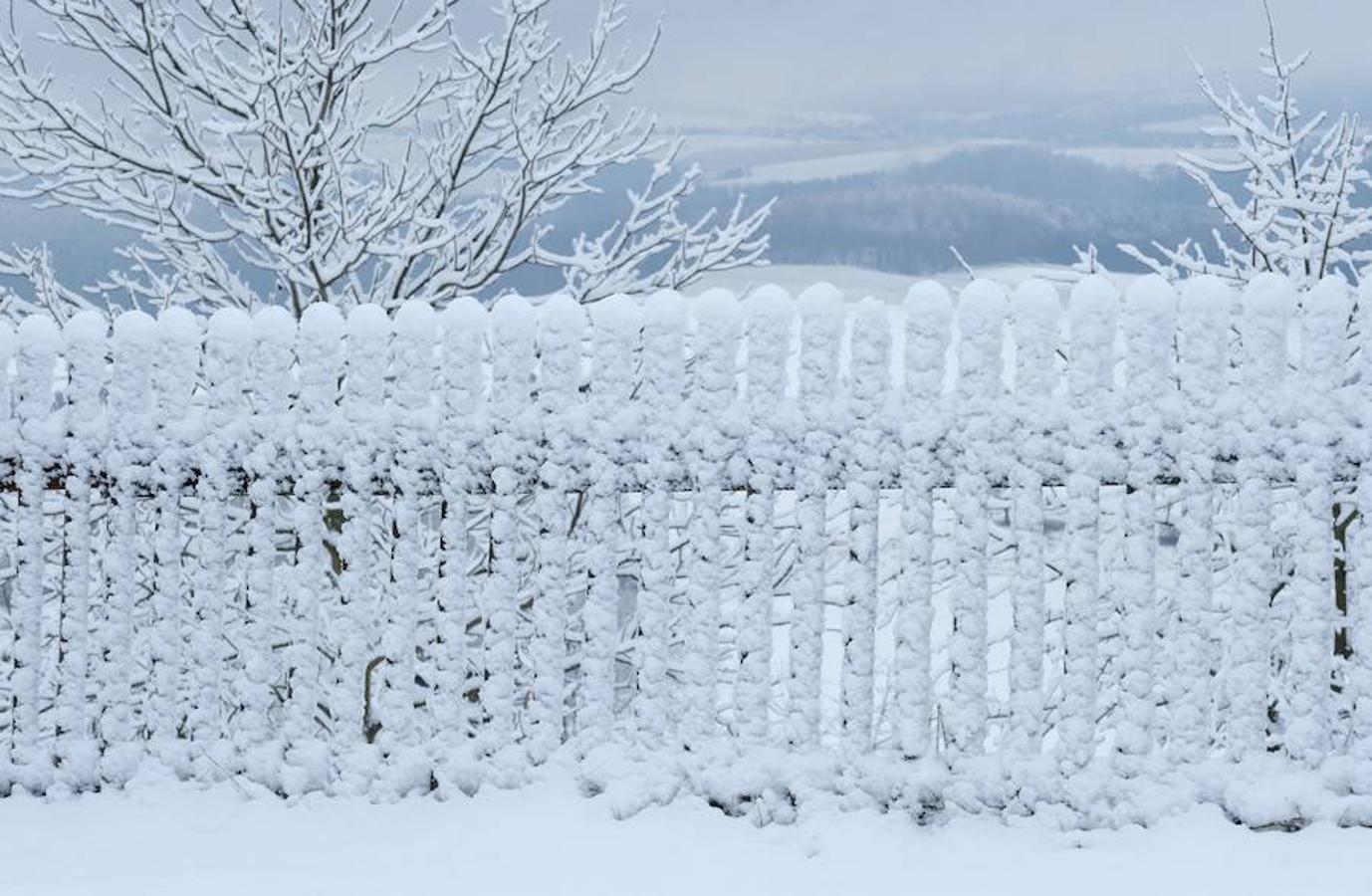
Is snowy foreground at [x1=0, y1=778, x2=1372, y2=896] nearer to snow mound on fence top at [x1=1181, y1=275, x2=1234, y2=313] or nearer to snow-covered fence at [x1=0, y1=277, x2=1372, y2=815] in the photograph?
snow-covered fence at [x1=0, y1=277, x2=1372, y2=815]

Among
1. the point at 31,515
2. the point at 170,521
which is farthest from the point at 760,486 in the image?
the point at 31,515

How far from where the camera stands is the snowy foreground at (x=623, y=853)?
4.54 metres

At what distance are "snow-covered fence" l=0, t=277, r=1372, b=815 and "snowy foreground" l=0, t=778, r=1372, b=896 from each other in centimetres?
17

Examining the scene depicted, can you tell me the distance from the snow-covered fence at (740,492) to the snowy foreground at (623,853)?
166 millimetres

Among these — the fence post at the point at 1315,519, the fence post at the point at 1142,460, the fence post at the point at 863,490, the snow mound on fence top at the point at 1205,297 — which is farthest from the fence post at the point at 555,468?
the fence post at the point at 1315,519

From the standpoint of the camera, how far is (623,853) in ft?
15.4

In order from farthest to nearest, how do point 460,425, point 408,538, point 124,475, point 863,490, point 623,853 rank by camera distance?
point 124,475 → point 408,538 → point 460,425 → point 863,490 → point 623,853

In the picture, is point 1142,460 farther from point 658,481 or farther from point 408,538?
point 408,538

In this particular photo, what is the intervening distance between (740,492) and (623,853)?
143 cm

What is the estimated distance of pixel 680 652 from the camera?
930 centimetres

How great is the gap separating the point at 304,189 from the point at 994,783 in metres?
5.29

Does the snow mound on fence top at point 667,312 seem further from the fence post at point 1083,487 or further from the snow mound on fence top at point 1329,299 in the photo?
the snow mound on fence top at point 1329,299

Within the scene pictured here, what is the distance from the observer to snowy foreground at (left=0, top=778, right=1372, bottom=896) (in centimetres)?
454

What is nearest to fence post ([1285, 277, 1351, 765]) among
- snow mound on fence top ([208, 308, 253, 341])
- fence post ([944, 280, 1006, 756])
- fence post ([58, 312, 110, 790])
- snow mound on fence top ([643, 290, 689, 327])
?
fence post ([944, 280, 1006, 756])
